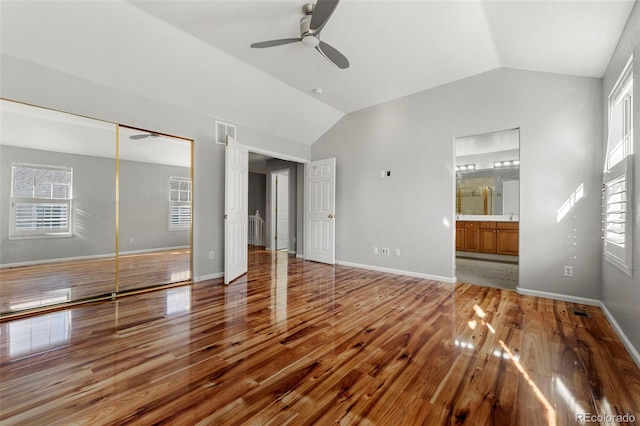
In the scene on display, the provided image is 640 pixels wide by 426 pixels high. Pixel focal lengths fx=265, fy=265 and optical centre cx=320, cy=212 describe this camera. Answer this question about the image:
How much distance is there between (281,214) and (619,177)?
23.0 ft

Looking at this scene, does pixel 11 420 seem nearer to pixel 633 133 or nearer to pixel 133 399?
pixel 133 399

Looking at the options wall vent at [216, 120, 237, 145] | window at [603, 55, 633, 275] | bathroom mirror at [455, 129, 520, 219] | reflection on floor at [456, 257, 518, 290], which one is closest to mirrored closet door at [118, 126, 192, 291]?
wall vent at [216, 120, 237, 145]

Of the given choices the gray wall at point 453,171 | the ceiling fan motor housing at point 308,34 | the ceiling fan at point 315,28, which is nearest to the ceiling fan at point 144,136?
the ceiling fan at point 315,28

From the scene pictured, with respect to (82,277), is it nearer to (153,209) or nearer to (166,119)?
(153,209)

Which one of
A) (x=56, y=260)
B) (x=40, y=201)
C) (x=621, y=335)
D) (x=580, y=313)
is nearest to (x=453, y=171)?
(x=580, y=313)

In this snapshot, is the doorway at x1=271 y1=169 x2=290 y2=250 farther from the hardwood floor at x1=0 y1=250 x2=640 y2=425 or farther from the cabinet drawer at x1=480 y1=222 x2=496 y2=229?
the cabinet drawer at x1=480 y1=222 x2=496 y2=229

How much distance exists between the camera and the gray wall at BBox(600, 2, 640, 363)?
79.1 inches

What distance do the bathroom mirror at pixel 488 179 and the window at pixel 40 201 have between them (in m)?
7.13

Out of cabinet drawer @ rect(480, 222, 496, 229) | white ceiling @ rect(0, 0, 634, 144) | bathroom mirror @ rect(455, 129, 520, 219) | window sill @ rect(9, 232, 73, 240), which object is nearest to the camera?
white ceiling @ rect(0, 0, 634, 144)

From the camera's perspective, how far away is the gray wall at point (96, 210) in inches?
133

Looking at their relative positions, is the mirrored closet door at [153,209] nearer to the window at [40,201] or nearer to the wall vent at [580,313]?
the window at [40,201]

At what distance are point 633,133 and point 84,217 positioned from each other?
6032 mm

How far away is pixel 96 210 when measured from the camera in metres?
3.66

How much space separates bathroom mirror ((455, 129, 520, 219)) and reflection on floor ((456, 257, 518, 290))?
4.75ft
